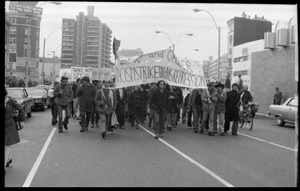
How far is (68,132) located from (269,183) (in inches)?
294

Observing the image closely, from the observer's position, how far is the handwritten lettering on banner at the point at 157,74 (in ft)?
38.8

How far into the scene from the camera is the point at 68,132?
39.2 feet

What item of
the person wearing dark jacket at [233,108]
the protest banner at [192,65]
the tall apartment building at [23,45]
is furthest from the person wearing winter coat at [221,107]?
the tall apartment building at [23,45]

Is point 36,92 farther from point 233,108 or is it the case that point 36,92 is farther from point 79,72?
point 233,108

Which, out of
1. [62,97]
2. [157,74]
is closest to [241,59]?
[157,74]

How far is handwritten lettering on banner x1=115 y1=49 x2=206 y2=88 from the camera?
11828 millimetres

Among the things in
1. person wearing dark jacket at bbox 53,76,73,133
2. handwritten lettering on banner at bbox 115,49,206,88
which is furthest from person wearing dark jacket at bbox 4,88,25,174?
handwritten lettering on banner at bbox 115,49,206,88

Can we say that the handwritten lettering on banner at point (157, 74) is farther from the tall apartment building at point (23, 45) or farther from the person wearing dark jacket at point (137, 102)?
the tall apartment building at point (23, 45)

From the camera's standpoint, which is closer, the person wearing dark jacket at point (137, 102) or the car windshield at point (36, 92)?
the person wearing dark jacket at point (137, 102)

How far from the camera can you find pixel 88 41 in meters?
59.5

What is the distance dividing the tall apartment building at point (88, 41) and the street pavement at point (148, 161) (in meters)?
41.5

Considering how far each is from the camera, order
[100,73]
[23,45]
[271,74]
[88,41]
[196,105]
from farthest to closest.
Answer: [23,45] < [88,41] < [271,74] < [100,73] < [196,105]

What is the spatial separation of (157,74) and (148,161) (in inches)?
183
